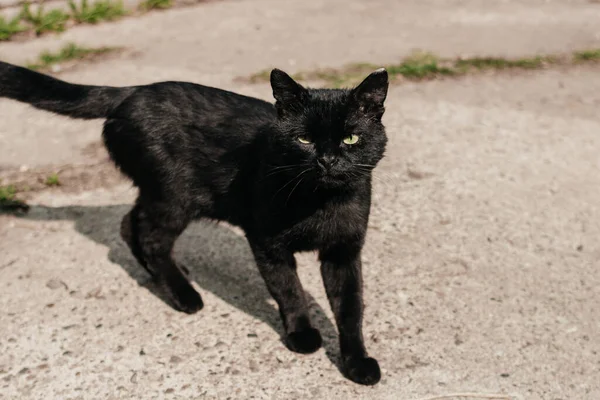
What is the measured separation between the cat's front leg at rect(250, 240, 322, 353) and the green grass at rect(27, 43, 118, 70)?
418 centimetres

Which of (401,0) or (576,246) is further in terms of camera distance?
(401,0)

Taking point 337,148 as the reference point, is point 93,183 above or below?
below

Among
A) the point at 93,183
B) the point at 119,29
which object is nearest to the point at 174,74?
the point at 119,29

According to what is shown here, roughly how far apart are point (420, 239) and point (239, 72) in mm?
3045

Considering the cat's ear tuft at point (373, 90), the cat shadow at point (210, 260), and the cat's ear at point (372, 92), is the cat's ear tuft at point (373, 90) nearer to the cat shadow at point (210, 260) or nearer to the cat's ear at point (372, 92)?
the cat's ear at point (372, 92)

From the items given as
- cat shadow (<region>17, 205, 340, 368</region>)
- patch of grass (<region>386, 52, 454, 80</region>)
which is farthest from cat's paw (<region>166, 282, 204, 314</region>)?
patch of grass (<region>386, 52, 454, 80</region>)

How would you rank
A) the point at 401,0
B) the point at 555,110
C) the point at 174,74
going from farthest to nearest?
the point at 401,0
the point at 174,74
the point at 555,110

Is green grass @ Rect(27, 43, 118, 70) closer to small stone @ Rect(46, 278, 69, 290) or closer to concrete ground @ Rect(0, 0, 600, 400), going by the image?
concrete ground @ Rect(0, 0, 600, 400)

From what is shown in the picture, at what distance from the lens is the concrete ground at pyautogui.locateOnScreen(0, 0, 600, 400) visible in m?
3.61

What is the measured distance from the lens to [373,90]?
11.0 ft

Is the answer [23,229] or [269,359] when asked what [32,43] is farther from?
[269,359]

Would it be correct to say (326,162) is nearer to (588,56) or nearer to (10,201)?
(10,201)

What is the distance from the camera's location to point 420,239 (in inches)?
186

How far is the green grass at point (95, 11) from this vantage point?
802cm
